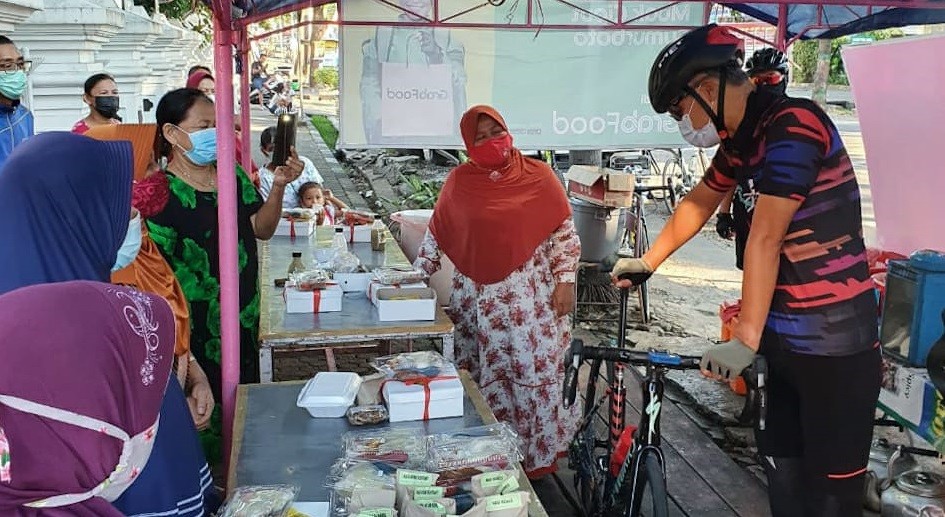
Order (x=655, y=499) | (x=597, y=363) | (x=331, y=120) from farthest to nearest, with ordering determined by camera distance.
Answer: (x=331, y=120) → (x=597, y=363) → (x=655, y=499)

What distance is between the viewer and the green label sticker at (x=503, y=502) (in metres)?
1.70

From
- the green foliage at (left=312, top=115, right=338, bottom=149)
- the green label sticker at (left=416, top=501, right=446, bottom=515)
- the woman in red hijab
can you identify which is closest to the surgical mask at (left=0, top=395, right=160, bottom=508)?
the green label sticker at (left=416, top=501, right=446, bottom=515)

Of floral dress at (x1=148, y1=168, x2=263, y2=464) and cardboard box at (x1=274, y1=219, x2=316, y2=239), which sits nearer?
floral dress at (x1=148, y1=168, x2=263, y2=464)

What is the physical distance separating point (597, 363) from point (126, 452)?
5.61 feet

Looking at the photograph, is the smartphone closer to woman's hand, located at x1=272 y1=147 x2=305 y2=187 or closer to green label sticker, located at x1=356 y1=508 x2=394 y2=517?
woman's hand, located at x1=272 y1=147 x2=305 y2=187

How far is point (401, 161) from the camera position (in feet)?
48.0

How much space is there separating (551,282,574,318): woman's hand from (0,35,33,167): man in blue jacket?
8.59 feet

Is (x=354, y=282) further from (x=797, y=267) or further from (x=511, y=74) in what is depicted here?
(x=511, y=74)

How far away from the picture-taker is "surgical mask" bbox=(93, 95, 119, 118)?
4.90 metres

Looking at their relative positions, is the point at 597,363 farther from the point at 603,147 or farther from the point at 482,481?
the point at 603,147

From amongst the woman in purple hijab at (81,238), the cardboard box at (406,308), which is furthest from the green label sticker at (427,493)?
the cardboard box at (406,308)

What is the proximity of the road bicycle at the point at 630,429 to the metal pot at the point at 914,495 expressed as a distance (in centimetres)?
90

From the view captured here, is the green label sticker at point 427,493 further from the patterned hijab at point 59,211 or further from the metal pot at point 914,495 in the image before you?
A: the metal pot at point 914,495

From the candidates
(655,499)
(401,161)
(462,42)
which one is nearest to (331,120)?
(401,161)
